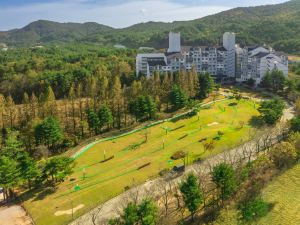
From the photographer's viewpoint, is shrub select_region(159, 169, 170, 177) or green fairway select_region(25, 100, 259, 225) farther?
shrub select_region(159, 169, 170, 177)

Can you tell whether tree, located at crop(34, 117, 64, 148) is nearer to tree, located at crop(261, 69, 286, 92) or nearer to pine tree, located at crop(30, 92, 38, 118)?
pine tree, located at crop(30, 92, 38, 118)

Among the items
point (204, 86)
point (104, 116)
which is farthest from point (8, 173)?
point (204, 86)

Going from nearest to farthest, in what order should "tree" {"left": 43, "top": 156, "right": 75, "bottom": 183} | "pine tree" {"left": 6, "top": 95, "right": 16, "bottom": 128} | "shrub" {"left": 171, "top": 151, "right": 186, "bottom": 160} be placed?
"tree" {"left": 43, "top": 156, "right": 75, "bottom": 183} < "shrub" {"left": 171, "top": 151, "right": 186, "bottom": 160} < "pine tree" {"left": 6, "top": 95, "right": 16, "bottom": 128}

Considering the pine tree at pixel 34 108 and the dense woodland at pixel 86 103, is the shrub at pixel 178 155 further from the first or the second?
the pine tree at pixel 34 108

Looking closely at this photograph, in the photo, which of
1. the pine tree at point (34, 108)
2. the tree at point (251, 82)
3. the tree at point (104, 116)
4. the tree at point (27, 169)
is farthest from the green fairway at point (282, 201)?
the tree at point (251, 82)

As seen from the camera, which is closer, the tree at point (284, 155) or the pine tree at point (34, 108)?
the tree at point (284, 155)

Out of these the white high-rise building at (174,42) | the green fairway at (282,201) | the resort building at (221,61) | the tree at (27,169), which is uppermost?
the white high-rise building at (174,42)

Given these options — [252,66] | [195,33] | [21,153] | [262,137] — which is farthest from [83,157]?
[195,33]

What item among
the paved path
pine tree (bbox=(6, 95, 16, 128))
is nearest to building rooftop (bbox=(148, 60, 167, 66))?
pine tree (bbox=(6, 95, 16, 128))
